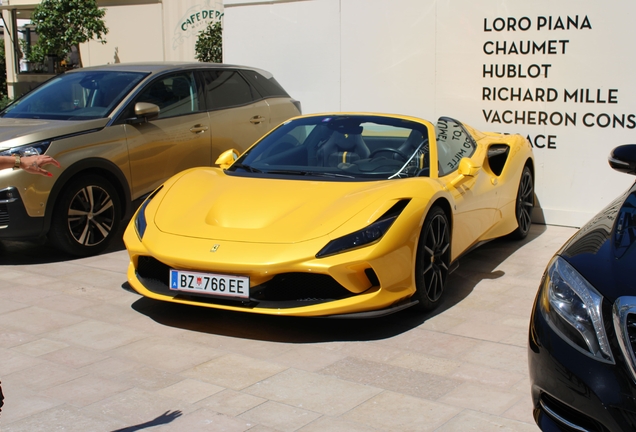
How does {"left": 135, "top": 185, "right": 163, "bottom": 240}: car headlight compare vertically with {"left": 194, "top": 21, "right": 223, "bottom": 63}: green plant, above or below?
below

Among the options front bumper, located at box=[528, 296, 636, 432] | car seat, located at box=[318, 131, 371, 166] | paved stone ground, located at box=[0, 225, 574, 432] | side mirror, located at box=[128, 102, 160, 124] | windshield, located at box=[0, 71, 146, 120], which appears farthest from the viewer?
windshield, located at box=[0, 71, 146, 120]

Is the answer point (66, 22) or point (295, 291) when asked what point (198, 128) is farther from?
point (66, 22)

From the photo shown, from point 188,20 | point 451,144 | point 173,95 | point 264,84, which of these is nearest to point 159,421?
point 451,144

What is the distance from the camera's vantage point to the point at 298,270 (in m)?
4.46

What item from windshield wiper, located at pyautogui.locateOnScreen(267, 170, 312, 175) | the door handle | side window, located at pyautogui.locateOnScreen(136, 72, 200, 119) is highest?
side window, located at pyautogui.locateOnScreen(136, 72, 200, 119)

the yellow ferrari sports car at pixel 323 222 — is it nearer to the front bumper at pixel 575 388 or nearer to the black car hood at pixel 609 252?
the black car hood at pixel 609 252

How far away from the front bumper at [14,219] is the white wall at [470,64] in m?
4.28

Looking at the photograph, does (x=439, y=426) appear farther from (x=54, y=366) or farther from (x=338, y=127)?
(x=338, y=127)

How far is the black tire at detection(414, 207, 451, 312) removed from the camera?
196 inches

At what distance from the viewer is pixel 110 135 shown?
6.95 meters

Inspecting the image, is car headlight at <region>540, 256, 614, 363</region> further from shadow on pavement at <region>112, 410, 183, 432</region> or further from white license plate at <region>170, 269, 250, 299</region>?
white license plate at <region>170, 269, 250, 299</region>

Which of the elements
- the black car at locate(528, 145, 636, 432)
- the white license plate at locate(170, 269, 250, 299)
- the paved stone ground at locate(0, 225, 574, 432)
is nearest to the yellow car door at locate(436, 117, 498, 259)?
the paved stone ground at locate(0, 225, 574, 432)

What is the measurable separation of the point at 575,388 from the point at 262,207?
2.69 meters

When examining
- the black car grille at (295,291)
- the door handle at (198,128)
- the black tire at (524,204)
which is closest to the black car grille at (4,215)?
the door handle at (198,128)
